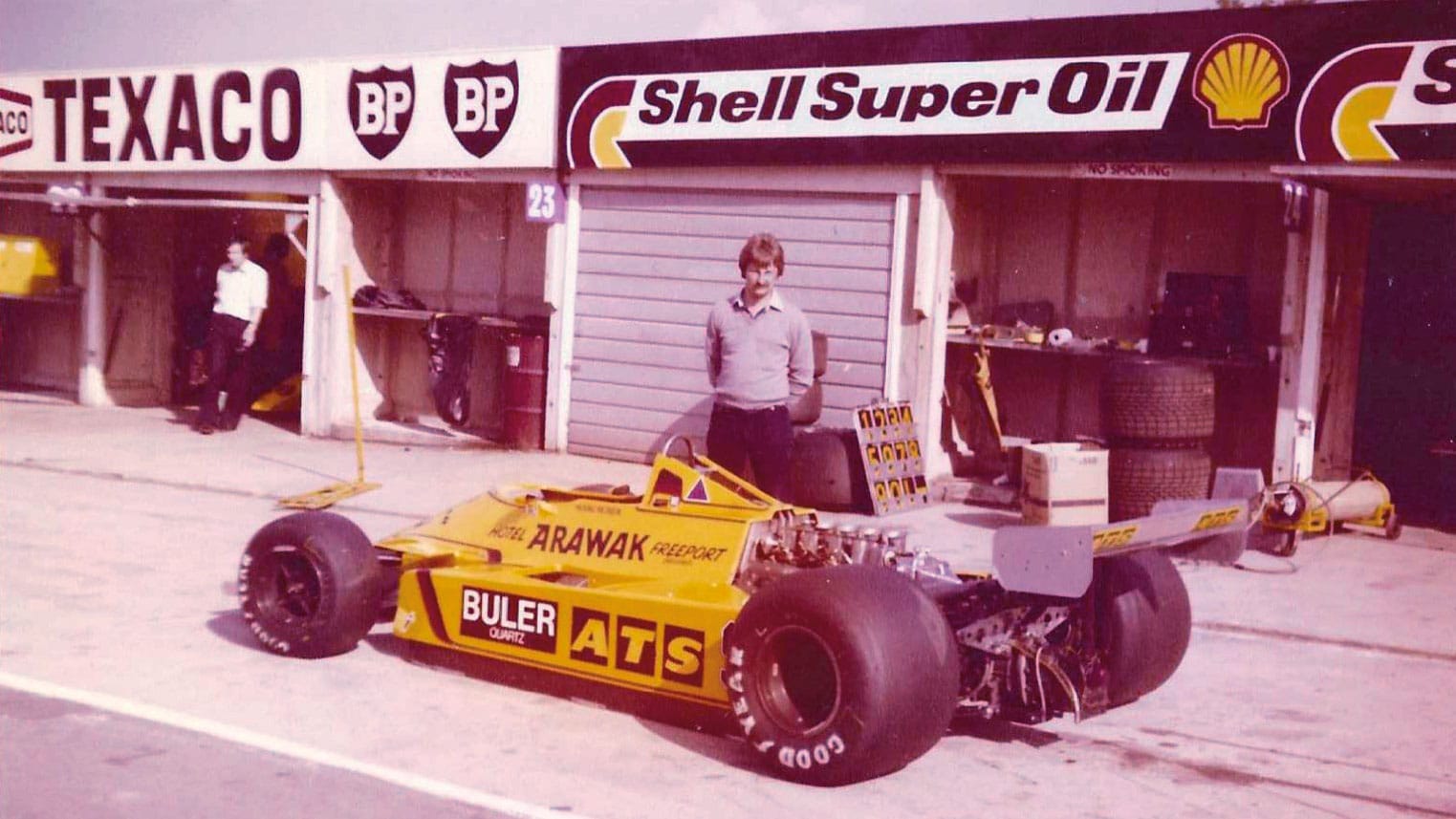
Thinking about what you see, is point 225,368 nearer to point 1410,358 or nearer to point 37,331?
point 37,331

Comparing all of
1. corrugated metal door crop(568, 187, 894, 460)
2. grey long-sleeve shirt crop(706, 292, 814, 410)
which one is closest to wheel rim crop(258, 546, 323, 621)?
grey long-sleeve shirt crop(706, 292, 814, 410)

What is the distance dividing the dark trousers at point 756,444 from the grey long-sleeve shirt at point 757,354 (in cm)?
7

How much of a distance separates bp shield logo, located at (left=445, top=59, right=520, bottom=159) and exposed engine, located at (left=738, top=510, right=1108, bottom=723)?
1008 cm

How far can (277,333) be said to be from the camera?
67.2 ft

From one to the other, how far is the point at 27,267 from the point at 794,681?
16.8 meters

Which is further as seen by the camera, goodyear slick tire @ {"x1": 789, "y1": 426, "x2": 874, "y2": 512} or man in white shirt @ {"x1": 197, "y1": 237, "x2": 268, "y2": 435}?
man in white shirt @ {"x1": 197, "y1": 237, "x2": 268, "y2": 435}

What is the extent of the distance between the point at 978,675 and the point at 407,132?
478 inches

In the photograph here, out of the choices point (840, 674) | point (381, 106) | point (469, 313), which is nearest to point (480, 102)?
point (381, 106)

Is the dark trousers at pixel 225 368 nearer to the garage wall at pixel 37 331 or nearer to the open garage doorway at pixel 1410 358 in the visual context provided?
the garage wall at pixel 37 331

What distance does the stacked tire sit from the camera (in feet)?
38.8

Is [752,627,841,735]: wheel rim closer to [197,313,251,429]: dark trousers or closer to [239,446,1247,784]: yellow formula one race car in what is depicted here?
[239,446,1247,784]: yellow formula one race car

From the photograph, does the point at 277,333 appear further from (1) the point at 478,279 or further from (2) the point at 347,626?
(2) the point at 347,626

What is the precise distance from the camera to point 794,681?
600 centimetres

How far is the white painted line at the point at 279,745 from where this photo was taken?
18.2 feet
